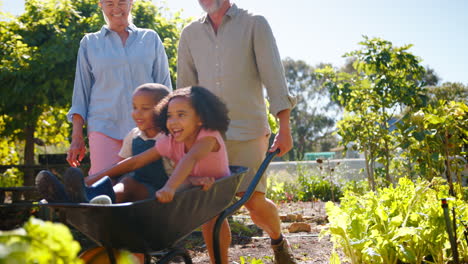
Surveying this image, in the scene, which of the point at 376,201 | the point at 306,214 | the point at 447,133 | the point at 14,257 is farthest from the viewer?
the point at 306,214

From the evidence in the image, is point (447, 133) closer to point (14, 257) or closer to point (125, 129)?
point (125, 129)

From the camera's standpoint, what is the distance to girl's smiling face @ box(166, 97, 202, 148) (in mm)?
1961

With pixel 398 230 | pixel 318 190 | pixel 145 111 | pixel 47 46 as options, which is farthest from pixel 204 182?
pixel 318 190

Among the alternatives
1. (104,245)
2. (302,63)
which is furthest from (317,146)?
(104,245)

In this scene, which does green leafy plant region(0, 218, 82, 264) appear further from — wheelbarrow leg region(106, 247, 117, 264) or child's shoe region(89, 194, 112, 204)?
wheelbarrow leg region(106, 247, 117, 264)

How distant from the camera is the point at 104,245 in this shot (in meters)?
1.74

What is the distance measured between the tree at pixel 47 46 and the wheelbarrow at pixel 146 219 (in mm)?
4061

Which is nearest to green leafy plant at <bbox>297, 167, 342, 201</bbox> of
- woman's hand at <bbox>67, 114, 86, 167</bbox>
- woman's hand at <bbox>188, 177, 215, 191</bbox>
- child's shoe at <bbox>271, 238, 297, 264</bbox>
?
child's shoe at <bbox>271, 238, 297, 264</bbox>

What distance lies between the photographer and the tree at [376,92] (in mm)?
5004

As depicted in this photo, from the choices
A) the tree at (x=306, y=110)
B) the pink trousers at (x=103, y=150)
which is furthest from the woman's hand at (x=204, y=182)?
the tree at (x=306, y=110)

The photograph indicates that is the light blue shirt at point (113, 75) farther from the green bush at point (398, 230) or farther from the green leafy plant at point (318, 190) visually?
the green leafy plant at point (318, 190)

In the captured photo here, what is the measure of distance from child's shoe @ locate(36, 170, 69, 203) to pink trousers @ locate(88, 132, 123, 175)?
0.87 metres

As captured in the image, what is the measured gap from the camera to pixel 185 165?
185 cm

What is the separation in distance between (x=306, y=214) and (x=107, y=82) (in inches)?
157
